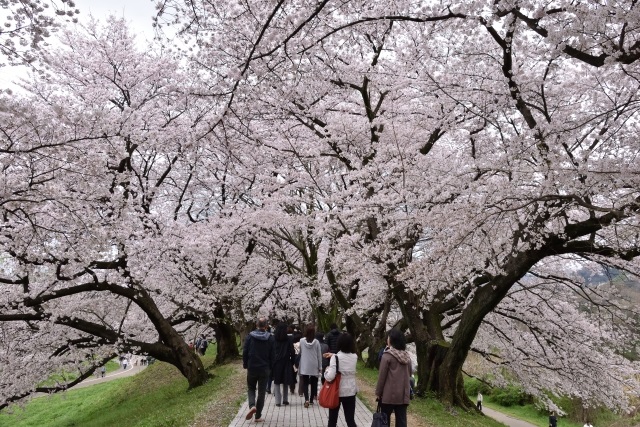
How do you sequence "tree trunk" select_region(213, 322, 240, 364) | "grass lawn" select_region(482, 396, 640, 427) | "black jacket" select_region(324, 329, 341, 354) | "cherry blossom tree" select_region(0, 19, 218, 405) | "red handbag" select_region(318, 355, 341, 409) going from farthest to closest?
"grass lawn" select_region(482, 396, 640, 427) < "tree trunk" select_region(213, 322, 240, 364) < "black jacket" select_region(324, 329, 341, 354) < "cherry blossom tree" select_region(0, 19, 218, 405) < "red handbag" select_region(318, 355, 341, 409)

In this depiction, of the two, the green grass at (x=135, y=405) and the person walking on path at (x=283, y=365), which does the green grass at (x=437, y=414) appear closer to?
the person walking on path at (x=283, y=365)

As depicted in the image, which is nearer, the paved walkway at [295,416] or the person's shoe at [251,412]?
the person's shoe at [251,412]

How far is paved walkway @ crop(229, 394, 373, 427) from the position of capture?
7793 millimetres

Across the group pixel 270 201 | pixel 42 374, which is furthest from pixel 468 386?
pixel 42 374

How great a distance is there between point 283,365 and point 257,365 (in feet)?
6.12

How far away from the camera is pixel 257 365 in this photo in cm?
758

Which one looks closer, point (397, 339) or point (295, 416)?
point (397, 339)

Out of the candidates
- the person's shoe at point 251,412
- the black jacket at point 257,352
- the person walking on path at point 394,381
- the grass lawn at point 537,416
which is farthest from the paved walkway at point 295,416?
the grass lawn at point 537,416

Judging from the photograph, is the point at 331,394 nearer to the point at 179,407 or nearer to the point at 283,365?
the point at 283,365

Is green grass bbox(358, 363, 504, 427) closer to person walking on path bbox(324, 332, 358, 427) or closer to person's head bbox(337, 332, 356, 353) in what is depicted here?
person walking on path bbox(324, 332, 358, 427)

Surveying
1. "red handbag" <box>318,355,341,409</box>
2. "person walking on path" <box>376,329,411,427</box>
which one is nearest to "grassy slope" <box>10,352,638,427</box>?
"red handbag" <box>318,355,341,409</box>

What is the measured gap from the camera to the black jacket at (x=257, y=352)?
7.59 metres

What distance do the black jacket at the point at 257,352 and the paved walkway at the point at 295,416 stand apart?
A: 898mm

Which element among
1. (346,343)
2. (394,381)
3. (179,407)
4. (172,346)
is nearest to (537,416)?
(172,346)
